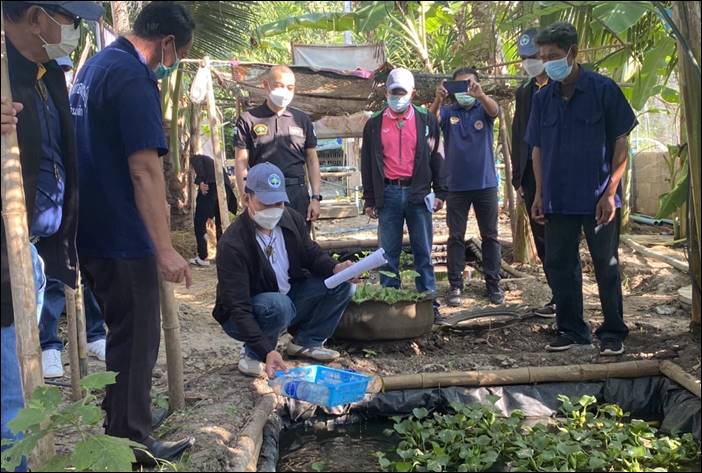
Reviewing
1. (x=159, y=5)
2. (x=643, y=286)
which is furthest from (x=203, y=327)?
(x=643, y=286)

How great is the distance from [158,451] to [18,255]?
1004 millimetres

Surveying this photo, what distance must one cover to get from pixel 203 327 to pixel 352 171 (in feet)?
36.4

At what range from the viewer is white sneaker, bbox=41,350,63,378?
4.07m

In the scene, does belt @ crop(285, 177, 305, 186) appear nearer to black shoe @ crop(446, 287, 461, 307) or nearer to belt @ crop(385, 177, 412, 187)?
belt @ crop(385, 177, 412, 187)

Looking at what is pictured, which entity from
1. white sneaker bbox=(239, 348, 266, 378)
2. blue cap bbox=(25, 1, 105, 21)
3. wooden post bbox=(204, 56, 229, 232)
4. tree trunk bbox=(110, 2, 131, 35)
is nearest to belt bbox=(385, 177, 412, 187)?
wooden post bbox=(204, 56, 229, 232)

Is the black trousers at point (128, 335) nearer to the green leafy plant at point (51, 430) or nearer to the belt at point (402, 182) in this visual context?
the green leafy plant at point (51, 430)

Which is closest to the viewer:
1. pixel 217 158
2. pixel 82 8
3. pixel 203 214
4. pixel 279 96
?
pixel 82 8

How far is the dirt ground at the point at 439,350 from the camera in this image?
329 centimetres

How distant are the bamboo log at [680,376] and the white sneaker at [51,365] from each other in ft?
11.0

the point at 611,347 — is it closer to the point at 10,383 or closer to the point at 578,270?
the point at 578,270

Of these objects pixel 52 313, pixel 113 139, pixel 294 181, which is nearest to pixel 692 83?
pixel 113 139

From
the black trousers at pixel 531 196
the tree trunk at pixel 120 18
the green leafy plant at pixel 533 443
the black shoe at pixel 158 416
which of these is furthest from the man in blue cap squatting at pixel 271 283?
the black trousers at pixel 531 196

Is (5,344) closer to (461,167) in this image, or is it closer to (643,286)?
(461,167)

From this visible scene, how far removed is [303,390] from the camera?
3.60 m
